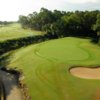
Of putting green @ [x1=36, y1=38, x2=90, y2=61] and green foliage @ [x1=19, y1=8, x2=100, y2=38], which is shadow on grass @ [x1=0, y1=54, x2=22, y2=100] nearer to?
putting green @ [x1=36, y1=38, x2=90, y2=61]

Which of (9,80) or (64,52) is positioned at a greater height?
(64,52)

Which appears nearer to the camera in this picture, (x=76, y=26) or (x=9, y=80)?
(x=9, y=80)

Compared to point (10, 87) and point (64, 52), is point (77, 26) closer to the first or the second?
point (64, 52)

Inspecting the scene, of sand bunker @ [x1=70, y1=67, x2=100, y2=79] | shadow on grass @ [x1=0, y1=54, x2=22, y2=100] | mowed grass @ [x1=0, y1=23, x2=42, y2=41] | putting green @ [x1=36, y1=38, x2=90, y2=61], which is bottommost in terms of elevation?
mowed grass @ [x1=0, y1=23, x2=42, y2=41]

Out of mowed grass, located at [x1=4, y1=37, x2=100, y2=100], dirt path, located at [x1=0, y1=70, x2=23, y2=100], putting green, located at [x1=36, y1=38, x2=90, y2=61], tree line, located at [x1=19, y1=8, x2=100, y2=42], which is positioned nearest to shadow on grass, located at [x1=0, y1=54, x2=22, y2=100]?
dirt path, located at [x1=0, y1=70, x2=23, y2=100]

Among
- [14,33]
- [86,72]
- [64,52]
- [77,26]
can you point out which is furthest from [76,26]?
[86,72]

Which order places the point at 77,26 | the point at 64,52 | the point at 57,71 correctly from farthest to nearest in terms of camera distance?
the point at 77,26 → the point at 64,52 → the point at 57,71

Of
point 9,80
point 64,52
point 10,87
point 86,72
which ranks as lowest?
point 9,80
